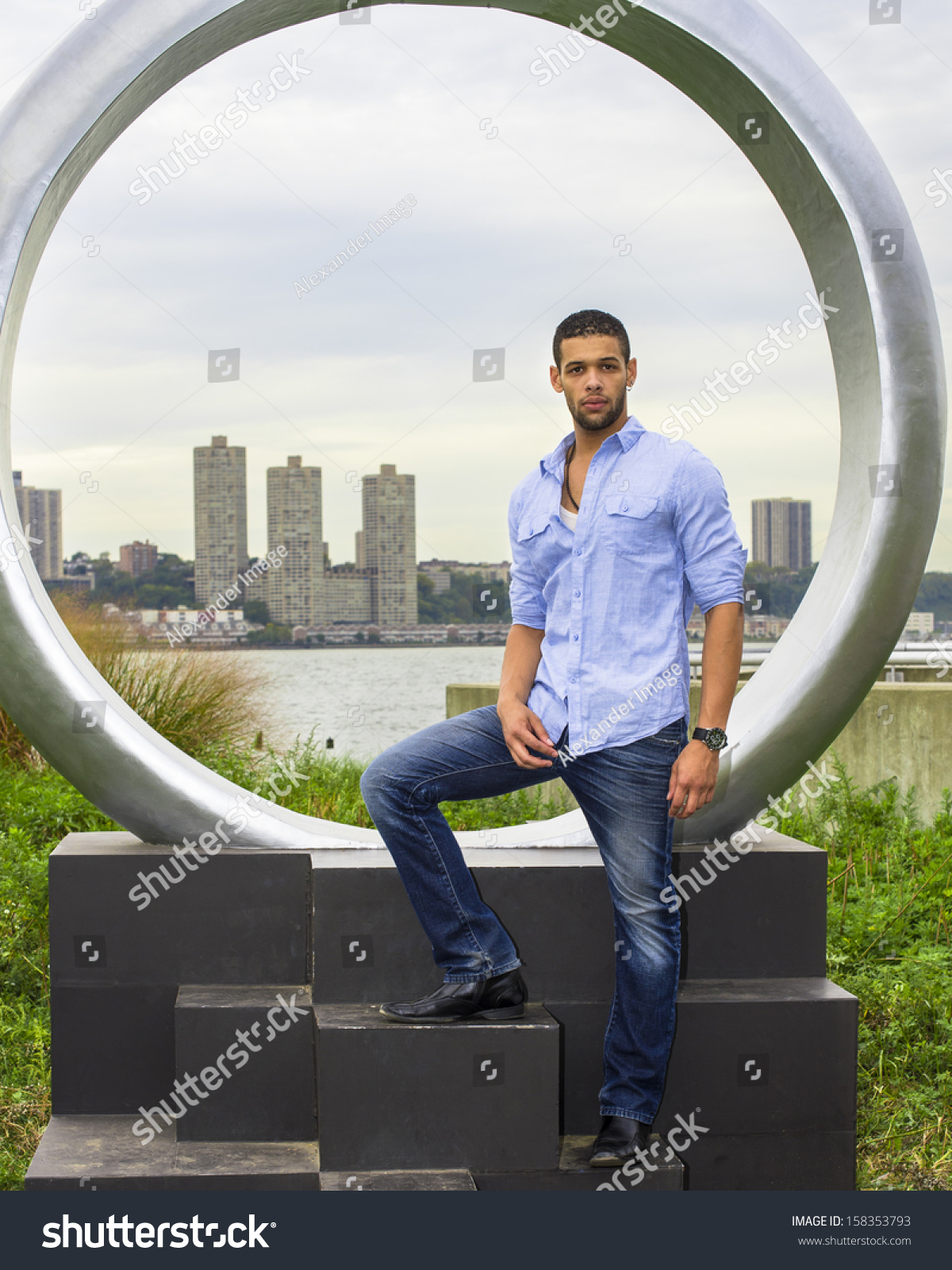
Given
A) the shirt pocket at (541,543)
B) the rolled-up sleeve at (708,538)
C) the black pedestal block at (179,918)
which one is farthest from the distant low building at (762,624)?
the black pedestal block at (179,918)

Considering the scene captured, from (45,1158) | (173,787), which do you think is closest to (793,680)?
(173,787)

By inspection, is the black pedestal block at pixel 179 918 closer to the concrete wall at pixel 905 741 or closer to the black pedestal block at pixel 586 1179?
the black pedestal block at pixel 586 1179

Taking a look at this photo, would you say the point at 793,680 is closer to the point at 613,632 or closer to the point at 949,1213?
the point at 613,632

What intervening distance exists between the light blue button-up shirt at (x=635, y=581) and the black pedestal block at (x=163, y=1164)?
130 centimetres

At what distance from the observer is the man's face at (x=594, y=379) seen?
2928mm

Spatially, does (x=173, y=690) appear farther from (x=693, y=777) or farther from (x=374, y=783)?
(x=693, y=777)

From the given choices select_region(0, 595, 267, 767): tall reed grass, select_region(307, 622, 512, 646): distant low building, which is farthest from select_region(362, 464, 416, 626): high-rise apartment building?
select_region(0, 595, 267, 767): tall reed grass

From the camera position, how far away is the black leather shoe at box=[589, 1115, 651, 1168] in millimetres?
2971

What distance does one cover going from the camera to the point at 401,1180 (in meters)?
3.00

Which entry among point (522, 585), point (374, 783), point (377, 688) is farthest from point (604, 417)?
point (377, 688)

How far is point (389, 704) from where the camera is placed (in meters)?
41.8

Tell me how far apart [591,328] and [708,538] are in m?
0.58

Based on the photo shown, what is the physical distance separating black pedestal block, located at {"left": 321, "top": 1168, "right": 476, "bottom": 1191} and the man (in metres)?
0.34

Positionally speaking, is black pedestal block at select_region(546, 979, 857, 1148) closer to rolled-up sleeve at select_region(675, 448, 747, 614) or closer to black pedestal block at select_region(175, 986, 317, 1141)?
black pedestal block at select_region(175, 986, 317, 1141)
